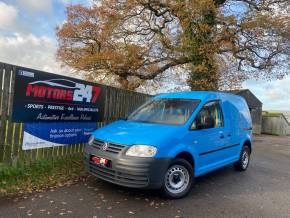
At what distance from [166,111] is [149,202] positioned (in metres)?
2.12

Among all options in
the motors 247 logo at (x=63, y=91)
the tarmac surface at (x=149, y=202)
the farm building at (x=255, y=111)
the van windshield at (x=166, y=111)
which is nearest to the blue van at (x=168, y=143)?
the van windshield at (x=166, y=111)

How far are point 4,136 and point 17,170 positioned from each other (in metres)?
0.78

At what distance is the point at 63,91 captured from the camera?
736cm

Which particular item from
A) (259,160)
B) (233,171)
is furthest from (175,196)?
(259,160)

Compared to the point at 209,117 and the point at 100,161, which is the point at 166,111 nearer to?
the point at 209,117

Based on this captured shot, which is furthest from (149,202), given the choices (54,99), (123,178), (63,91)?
(63,91)

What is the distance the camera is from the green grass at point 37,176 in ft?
18.2

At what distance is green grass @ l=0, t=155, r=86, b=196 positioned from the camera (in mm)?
5534

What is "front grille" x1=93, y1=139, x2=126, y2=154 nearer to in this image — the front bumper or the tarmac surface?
the front bumper

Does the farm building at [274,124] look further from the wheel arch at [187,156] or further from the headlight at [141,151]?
the headlight at [141,151]

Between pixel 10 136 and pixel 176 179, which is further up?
pixel 10 136

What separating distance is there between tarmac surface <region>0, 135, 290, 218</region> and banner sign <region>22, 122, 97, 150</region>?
59.2 inches

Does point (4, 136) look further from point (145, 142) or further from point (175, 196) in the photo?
point (175, 196)

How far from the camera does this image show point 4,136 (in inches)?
237
